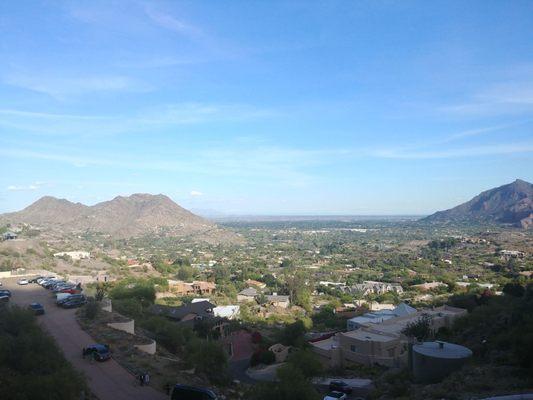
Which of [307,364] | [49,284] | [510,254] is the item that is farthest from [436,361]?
[510,254]

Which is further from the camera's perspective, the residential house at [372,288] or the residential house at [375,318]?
the residential house at [372,288]

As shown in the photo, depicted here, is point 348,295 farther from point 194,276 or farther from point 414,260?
point 414,260

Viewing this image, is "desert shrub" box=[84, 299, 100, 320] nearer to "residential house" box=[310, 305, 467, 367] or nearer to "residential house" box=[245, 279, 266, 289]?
"residential house" box=[310, 305, 467, 367]

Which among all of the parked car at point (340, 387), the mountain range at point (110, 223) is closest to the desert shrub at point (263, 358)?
the parked car at point (340, 387)

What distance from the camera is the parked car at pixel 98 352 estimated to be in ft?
54.3

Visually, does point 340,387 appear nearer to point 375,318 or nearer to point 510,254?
point 375,318

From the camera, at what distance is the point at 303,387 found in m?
12.2

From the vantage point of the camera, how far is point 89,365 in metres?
16.1

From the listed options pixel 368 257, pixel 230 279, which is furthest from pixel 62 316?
pixel 368 257

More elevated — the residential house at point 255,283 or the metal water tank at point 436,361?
the metal water tank at point 436,361

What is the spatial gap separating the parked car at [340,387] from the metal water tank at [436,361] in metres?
2.83

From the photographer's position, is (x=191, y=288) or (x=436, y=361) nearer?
(x=436, y=361)

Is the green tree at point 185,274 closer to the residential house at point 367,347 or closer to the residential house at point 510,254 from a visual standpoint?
the residential house at point 367,347

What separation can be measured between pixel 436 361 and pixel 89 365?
12.6 meters
